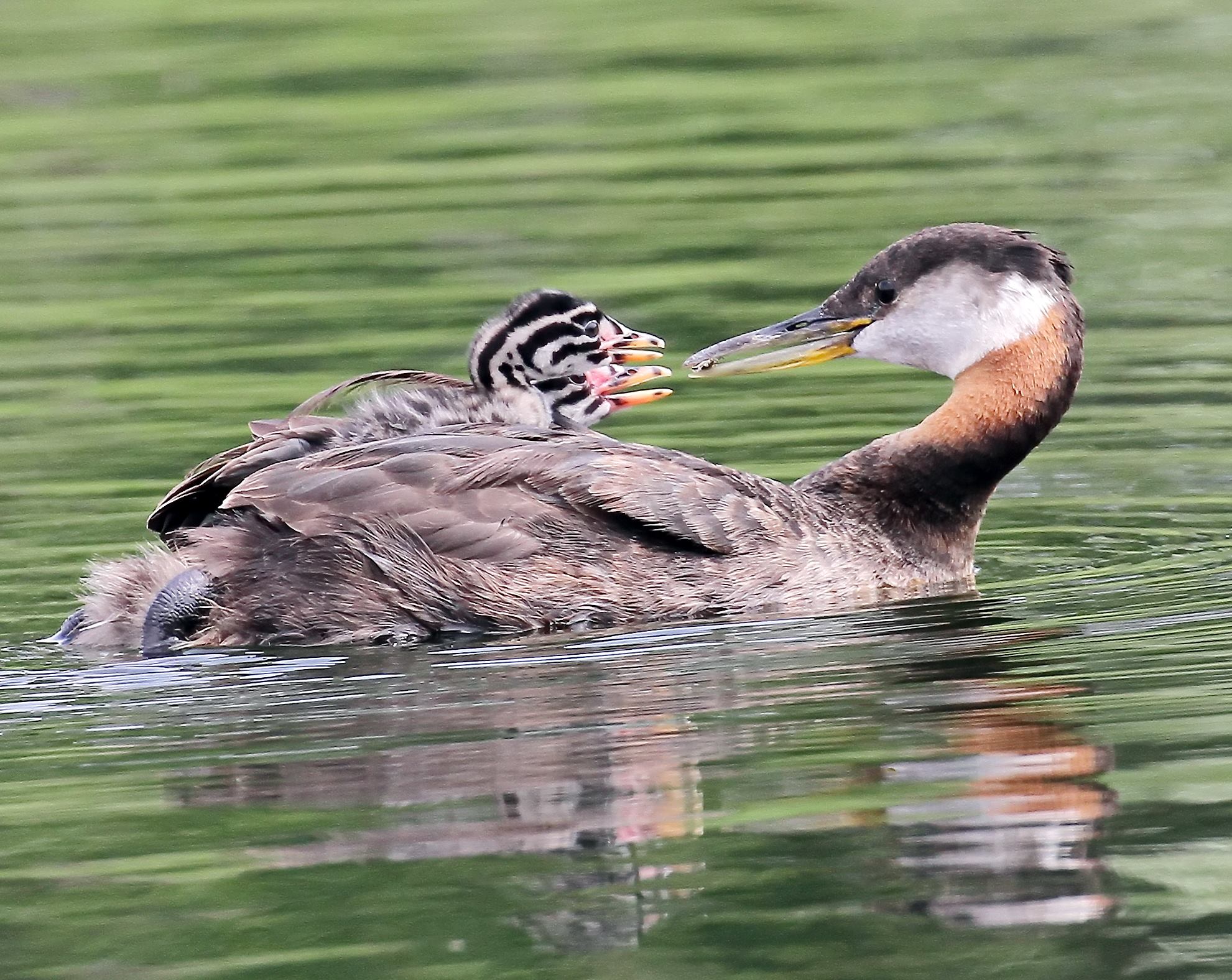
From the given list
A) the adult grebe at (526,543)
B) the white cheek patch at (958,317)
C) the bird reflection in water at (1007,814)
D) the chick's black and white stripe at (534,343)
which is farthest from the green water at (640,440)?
the chick's black and white stripe at (534,343)

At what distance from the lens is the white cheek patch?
9.43 m

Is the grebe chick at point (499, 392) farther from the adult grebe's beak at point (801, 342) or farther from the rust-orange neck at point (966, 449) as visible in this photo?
the rust-orange neck at point (966, 449)

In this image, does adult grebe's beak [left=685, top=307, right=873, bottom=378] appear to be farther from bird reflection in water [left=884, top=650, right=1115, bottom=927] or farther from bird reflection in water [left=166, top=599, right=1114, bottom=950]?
bird reflection in water [left=884, top=650, right=1115, bottom=927]

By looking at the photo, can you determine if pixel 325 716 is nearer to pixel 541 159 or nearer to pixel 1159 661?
pixel 1159 661

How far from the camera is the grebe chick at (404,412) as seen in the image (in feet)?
27.9

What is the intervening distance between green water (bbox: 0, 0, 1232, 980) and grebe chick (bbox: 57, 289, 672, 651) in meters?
0.27

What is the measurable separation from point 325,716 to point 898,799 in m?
1.77

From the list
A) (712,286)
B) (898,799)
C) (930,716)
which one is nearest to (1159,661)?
(930,716)

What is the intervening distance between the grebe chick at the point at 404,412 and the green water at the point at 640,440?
27cm

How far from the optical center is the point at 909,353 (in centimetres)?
971

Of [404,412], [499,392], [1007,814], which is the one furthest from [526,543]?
[1007,814]

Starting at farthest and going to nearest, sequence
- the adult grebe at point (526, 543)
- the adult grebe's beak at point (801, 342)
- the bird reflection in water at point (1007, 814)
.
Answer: the adult grebe's beak at point (801, 342) < the adult grebe at point (526, 543) < the bird reflection in water at point (1007, 814)

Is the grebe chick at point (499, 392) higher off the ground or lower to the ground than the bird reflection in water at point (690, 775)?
higher

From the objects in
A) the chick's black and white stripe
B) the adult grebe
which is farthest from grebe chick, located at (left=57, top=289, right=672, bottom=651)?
the adult grebe
